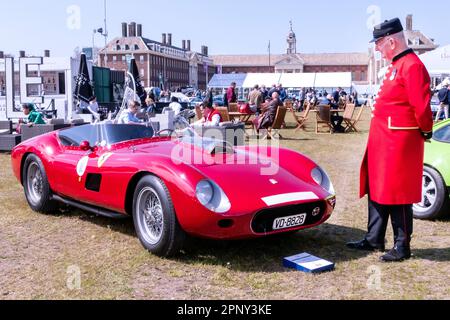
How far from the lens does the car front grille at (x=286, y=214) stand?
423 cm

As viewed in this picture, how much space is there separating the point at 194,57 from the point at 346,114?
446 ft

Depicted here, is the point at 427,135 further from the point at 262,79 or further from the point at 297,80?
the point at 297,80

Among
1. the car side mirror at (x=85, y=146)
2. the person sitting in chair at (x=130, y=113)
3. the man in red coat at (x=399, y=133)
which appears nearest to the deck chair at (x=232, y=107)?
the person sitting in chair at (x=130, y=113)

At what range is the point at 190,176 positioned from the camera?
421cm

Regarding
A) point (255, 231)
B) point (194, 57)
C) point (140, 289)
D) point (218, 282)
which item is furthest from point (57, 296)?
point (194, 57)

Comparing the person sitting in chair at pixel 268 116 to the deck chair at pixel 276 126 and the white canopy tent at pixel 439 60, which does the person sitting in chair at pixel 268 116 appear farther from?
the white canopy tent at pixel 439 60

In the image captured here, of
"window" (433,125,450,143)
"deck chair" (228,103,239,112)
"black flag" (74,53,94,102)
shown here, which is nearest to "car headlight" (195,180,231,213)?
"window" (433,125,450,143)

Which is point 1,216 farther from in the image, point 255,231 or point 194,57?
point 194,57

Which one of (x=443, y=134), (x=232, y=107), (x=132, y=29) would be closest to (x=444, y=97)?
(x=232, y=107)

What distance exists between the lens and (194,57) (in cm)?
15088

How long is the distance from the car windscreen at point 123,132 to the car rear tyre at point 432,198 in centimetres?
302

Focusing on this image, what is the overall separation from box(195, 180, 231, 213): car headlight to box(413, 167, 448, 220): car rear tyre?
2673mm

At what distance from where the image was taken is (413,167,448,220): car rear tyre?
5648 mm

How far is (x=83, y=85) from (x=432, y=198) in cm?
1634
